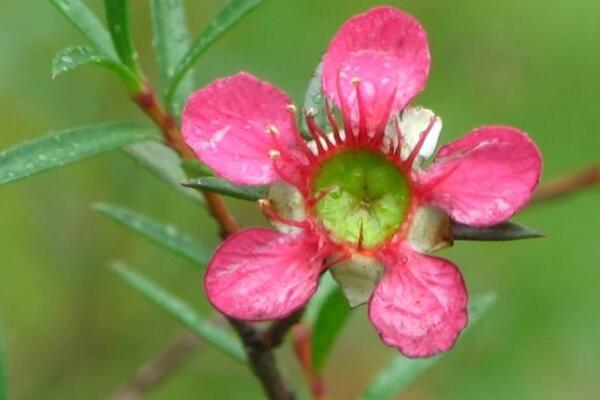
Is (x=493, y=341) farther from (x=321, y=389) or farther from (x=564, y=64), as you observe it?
(x=321, y=389)

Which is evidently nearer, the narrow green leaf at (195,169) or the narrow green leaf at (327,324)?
the narrow green leaf at (195,169)

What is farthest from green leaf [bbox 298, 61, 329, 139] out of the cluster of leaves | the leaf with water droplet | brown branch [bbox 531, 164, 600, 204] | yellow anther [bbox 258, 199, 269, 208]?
brown branch [bbox 531, 164, 600, 204]

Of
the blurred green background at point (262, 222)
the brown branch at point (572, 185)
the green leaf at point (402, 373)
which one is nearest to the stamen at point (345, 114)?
the green leaf at point (402, 373)

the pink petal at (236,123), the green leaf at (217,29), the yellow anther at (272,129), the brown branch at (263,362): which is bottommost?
the brown branch at (263,362)

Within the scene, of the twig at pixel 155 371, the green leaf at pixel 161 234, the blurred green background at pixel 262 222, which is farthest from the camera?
the blurred green background at pixel 262 222

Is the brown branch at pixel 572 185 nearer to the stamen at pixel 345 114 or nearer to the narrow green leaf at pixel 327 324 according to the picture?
the narrow green leaf at pixel 327 324

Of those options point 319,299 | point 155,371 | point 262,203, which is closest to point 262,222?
point 155,371

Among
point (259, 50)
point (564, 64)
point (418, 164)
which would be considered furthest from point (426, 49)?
point (564, 64)

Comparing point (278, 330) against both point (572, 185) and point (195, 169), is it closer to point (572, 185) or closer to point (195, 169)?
point (195, 169)
